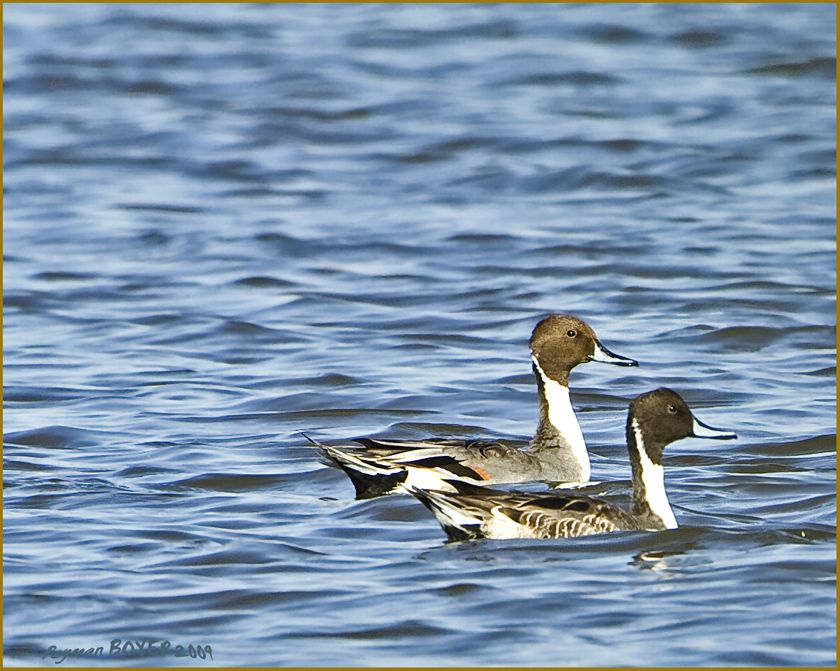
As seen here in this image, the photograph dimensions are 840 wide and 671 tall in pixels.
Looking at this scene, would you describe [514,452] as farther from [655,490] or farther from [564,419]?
[655,490]

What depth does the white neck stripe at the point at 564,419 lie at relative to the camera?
33.3 feet

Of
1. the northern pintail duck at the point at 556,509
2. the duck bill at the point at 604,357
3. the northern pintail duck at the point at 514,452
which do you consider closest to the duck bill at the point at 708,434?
the northern pintail duck at the point at 556,509

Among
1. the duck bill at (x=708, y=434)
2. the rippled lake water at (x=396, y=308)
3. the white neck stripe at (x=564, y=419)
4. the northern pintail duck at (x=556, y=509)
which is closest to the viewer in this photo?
the rippled lake water at (x=396, y=308)

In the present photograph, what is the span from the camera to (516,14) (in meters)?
27.3

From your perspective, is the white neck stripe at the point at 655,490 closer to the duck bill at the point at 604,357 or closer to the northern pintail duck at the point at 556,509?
the northern pintail duck at the point at 556,509

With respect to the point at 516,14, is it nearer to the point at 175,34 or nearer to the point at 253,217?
the point at 175,34

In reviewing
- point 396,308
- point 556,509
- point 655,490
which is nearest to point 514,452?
point 655,490

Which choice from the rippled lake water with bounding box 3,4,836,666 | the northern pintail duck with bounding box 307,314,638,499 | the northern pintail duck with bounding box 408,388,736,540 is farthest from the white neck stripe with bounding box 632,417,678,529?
the northern pintail duck with bounding box 307,314,638,499

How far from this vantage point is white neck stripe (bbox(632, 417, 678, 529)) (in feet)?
28.2

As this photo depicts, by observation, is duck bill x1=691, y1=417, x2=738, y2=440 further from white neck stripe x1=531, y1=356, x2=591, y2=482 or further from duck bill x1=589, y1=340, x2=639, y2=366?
duck bill x1=589, y1=340, x2=639, y2=366

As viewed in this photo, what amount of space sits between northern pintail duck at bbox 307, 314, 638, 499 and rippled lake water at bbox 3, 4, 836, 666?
9.2 inches

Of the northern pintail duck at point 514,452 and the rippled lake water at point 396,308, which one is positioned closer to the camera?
the rippled lake water at point 396,308

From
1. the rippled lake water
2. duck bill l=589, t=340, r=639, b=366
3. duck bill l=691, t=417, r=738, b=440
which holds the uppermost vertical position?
duck bill l=691, t=417, r=738, b=440

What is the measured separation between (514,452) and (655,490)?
1428mm
